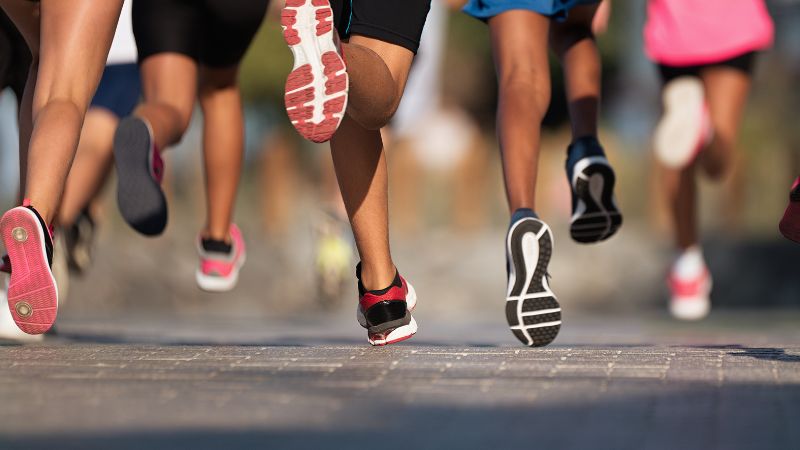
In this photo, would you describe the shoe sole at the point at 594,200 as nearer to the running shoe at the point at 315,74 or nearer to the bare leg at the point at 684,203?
the running shoe at the point at 315,74

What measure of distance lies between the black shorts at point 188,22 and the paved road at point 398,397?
4.43 feet

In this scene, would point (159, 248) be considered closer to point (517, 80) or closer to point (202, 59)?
point (202, 59)

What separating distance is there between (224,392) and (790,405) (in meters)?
1.11

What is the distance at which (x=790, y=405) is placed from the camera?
2.83 metres

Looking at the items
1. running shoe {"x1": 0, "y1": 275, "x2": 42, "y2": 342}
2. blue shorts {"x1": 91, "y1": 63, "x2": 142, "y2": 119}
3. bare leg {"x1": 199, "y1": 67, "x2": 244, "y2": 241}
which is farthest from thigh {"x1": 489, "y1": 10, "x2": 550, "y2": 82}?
blue shorts {"x1": 91, "y1": 63, "x2": 142, "y2": 119}

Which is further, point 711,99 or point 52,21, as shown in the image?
point 711,99

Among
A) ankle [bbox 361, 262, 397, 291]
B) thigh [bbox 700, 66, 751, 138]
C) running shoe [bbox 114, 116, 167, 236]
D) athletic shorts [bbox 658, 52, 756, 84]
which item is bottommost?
ankle [bbox 361, 262, 397, 291]

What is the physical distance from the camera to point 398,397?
2.94 meters

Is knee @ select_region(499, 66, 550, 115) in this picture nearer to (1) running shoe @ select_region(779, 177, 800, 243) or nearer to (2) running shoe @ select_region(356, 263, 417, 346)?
(2) running shoe @ select_region(356, 263, 417, 346)

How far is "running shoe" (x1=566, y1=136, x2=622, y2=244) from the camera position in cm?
479

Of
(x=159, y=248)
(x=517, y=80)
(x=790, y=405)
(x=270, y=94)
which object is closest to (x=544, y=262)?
(x=517, y=80)

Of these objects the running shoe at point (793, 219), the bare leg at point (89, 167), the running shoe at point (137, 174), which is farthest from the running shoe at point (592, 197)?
the bare leg at point (89, 167)

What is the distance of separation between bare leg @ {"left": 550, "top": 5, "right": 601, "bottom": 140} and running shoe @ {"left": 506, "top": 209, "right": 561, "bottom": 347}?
3.46 feet

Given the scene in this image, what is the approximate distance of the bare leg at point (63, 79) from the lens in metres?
3.99
